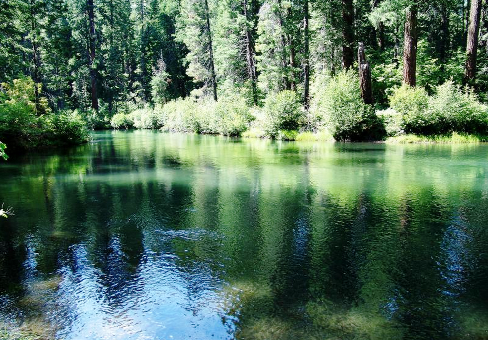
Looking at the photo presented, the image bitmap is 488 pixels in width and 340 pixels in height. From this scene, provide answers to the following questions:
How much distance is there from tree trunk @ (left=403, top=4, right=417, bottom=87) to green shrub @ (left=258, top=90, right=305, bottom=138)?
6695 millimetres

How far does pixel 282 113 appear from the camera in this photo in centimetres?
2572

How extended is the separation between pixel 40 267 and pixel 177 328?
276 centimetres

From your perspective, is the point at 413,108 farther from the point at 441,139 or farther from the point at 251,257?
the point at 251,257

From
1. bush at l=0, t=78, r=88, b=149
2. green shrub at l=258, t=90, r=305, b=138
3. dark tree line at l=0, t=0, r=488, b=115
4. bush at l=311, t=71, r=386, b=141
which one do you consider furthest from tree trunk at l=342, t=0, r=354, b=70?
bush at l=0, t=78, r=88, b=149

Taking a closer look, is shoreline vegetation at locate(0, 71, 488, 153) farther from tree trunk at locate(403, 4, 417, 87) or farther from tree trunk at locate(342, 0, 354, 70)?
tree trunk at locate(342, 0, 354, 70)

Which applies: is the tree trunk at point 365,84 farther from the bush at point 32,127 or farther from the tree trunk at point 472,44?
the bush at point 32,127

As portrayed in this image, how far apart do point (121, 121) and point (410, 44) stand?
39.1m

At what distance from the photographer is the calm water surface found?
168 inches

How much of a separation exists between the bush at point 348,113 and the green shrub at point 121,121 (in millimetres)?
35163

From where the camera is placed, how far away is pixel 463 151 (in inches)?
655

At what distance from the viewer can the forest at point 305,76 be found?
20.9 m

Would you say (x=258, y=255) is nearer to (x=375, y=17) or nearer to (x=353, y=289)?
(x=353, y=289)

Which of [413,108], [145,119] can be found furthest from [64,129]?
[145,119]

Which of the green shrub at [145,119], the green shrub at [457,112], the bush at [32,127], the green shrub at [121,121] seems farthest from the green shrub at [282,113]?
the green shrub at [121,121]
